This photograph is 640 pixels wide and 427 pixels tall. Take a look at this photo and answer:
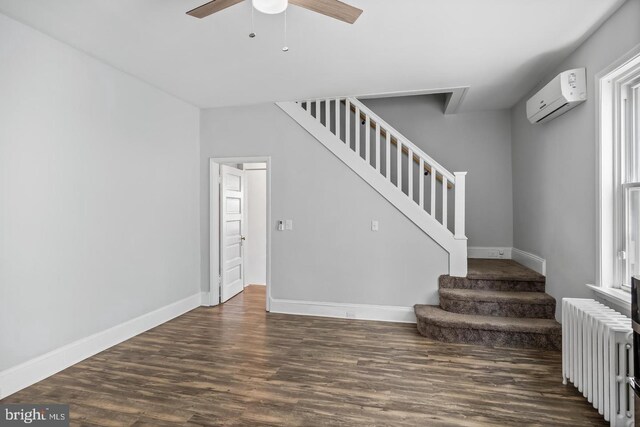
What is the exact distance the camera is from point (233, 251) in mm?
5430

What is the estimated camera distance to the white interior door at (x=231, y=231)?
502 cm

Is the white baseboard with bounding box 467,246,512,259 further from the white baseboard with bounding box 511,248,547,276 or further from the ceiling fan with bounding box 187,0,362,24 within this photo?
the ceiling fan with bounding box 187,0,362,24

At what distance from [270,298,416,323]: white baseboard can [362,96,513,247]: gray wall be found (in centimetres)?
166

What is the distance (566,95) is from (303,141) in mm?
2770

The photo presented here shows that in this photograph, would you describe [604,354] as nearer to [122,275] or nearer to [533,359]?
[533,359]

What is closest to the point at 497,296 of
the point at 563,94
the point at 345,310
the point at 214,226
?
the point at 345,310

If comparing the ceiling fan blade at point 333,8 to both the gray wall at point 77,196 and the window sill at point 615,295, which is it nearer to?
the gray wall at point 77,196

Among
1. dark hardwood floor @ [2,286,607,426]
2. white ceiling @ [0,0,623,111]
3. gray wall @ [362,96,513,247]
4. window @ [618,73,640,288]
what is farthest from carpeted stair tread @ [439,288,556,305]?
white ceiling @ [0,0,623,111]

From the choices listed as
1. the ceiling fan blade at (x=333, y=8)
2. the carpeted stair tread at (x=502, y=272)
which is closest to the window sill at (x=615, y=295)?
the carpeted stair tread at (x=502, y=272)

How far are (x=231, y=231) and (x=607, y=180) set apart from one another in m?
4.42

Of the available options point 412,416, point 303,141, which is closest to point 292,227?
point 303,141

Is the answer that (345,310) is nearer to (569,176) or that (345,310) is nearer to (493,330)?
(493,330)

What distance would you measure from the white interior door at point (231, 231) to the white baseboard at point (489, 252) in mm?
3487

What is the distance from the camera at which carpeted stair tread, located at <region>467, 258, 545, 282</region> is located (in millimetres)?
3898
